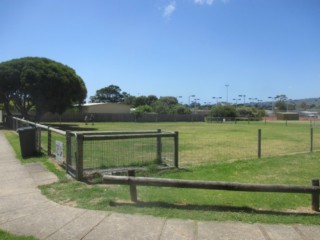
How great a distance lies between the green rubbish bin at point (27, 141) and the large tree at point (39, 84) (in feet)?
94.3

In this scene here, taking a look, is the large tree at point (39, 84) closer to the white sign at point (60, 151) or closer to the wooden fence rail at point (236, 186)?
the white sign at point (60, 151)

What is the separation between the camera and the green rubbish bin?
13643mm

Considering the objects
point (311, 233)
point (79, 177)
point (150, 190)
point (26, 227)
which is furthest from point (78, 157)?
point (311, 233)

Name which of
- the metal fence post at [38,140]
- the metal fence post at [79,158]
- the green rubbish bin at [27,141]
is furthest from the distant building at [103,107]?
the metal fence post at [79,158]

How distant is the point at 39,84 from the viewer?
136 ft

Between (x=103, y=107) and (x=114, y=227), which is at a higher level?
(x=103, y=107)

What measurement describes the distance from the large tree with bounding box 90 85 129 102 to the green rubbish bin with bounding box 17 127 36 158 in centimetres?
12856

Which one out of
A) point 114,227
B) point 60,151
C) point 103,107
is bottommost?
point 114,227

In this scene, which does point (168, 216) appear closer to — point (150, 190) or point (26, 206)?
point (150, 190)

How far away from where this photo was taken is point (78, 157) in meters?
8.87

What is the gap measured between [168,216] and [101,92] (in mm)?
138703

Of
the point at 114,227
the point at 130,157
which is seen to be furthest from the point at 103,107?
the point at 114,227

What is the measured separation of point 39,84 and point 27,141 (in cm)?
2909

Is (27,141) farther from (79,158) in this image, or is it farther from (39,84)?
(39,84)
